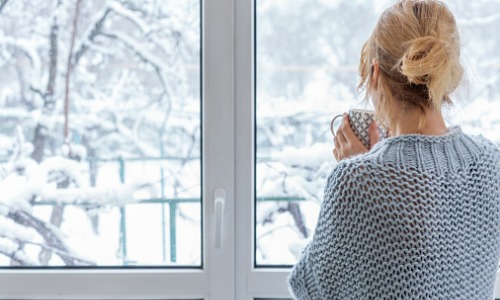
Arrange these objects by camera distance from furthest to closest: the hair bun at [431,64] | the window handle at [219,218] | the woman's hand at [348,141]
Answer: the window handle at [219,218] < the woman's hand at [348,141] < the hair bun at [431,64]

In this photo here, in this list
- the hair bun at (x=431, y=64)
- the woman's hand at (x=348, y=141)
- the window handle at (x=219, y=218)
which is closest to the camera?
the hair bun at (x=431, y=64)

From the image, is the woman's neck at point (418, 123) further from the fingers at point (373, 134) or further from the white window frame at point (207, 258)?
the white window frame at point (207, 258)

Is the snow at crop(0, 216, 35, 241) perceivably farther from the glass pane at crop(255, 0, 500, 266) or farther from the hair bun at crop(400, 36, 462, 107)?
the hair bun at crop(400, 36, 462, 107)

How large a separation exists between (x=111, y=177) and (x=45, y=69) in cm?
33

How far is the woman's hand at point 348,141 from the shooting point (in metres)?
1.06

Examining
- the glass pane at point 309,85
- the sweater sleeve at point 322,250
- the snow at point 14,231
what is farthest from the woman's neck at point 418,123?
the snow at point 14,231

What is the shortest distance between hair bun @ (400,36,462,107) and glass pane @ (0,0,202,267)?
2.53ft

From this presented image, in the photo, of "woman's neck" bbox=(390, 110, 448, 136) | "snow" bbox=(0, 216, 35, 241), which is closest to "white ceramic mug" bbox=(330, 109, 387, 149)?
"woman's neck" bbox=(390, 110, 448, 136)

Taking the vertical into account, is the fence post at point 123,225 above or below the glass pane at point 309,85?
below

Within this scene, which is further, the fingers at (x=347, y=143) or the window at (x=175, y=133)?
the window at (x=175, y=133)

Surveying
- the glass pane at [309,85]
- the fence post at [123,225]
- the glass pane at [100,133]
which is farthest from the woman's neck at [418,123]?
the fence post at [123,225]

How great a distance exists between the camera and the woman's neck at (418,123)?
0.93m

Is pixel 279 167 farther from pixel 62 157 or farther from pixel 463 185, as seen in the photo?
pixel 463 185

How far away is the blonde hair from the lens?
0.88m
